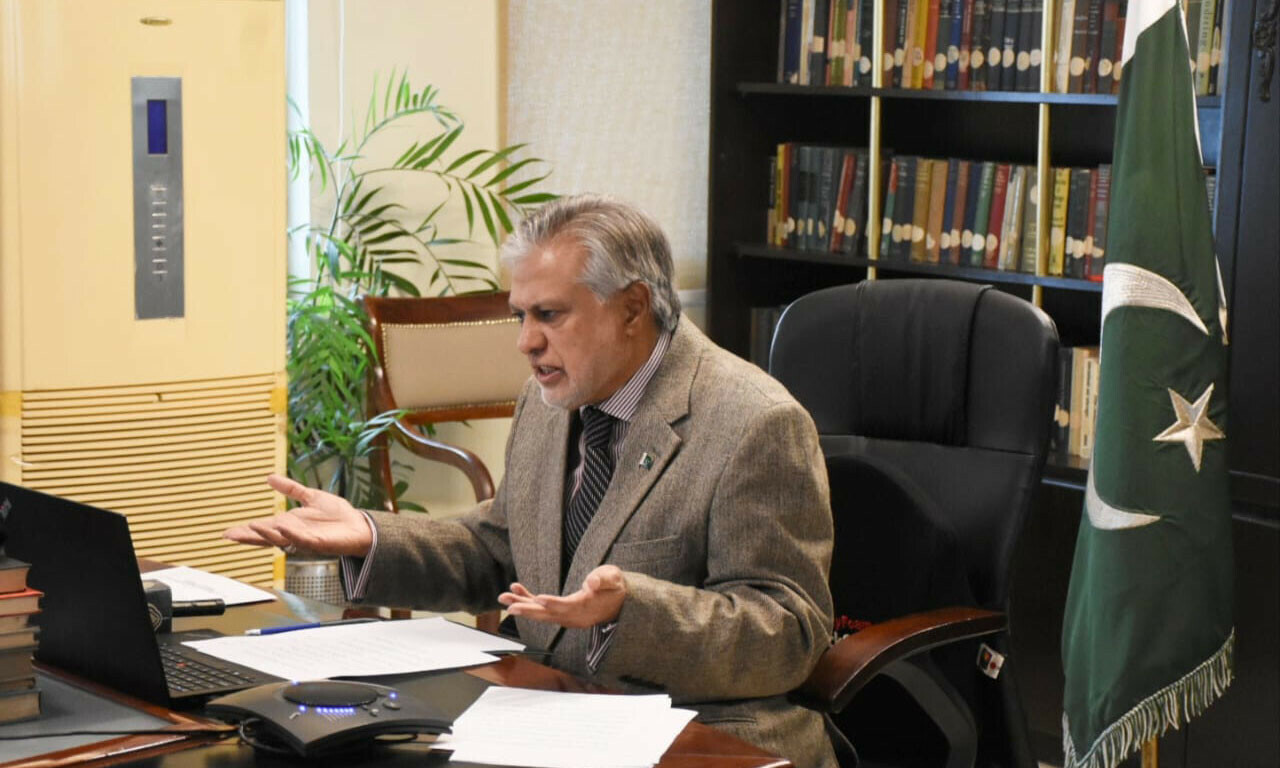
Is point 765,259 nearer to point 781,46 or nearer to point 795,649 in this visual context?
point 781,46

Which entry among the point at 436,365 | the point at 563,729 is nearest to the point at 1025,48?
the point at 436,365

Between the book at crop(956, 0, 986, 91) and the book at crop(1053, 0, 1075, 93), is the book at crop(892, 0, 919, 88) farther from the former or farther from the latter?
the book at crop(1053, 0, 1075, 93)

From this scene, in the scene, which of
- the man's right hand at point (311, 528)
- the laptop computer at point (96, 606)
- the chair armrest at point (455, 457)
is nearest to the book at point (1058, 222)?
the chair armrest at point (455, 457)

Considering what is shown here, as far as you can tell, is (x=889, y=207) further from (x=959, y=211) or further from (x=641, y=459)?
(x=641, y=459)

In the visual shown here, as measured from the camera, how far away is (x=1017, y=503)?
238cm

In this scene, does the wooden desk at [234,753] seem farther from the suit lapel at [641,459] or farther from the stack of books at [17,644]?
the suit lapel at [641,459]

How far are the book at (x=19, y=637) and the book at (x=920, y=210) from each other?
116 inches

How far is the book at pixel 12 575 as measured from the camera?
169cm

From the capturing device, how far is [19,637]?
1690 mm

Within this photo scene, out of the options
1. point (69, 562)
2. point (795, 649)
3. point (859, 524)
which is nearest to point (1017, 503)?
point (859, 524)

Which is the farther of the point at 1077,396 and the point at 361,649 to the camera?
the point at 1077,396

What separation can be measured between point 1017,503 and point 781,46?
2.50 metres

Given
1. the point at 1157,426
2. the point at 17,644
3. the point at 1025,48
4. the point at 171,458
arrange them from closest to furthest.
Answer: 1. the point at 17,644
2. the point at 1157,426
3. the point at 171,458
4. the point at 1025,48

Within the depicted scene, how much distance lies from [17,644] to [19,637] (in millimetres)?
11
